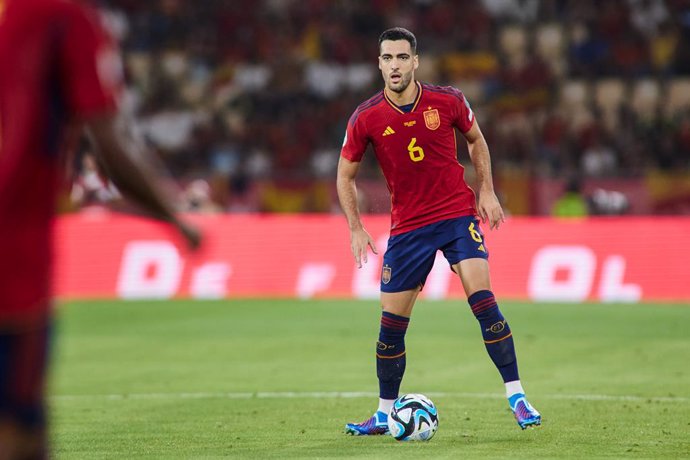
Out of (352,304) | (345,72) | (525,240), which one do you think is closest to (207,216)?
(352,304)

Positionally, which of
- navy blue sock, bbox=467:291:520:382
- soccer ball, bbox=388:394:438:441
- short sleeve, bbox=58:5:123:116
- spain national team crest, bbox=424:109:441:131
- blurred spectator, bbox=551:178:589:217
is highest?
short sleeve, bbox=58:5:123:116

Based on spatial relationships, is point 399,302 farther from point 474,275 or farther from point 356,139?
point 356,139

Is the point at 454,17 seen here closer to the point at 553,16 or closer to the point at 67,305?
the point at 553,16

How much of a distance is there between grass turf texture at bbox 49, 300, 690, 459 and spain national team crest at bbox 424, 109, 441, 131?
7.15 feet

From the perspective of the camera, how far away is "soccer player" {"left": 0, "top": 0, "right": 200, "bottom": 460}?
3.88 m

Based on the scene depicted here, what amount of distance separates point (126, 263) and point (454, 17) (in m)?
12.7

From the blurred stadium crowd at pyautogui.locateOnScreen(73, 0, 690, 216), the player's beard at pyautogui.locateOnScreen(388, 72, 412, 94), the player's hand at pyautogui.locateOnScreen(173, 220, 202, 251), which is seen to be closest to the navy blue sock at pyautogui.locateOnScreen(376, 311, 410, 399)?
the player's beard at pyautogui.locateOnScreen(388, 72, 412, 94)

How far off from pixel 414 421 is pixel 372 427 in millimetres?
483

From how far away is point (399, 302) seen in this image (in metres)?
8.82

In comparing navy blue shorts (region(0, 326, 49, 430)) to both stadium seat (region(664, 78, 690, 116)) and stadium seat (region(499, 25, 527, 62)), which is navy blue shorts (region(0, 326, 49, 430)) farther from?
stadium seat (region(499, 25, 527, 62))

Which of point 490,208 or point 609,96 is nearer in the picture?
point 490,208

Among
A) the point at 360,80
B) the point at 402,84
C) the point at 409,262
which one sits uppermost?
the point at 402,84

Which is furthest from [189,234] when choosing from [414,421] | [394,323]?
[394,323]

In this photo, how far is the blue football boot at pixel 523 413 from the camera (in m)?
8.41
